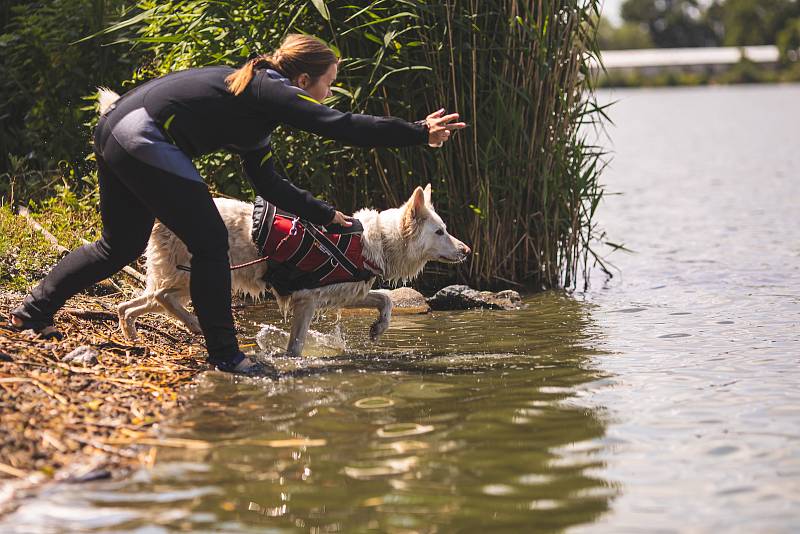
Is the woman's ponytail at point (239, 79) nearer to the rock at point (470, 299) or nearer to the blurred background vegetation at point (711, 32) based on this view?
the rock at point (470, 299)

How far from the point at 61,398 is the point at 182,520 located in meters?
1.54

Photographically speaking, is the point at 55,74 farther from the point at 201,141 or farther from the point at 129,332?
the point at 201,141

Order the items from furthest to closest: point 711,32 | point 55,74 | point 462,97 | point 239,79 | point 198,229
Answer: point 711,32 < point 55,74 < point 462,97 < point 198,229 < point 239,79

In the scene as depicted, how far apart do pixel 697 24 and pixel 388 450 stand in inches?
6772

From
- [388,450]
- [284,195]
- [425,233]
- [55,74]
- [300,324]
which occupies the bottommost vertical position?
[388,450]

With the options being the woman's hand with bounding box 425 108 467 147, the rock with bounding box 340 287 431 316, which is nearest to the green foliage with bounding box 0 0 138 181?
the rock with bounding box 340 287 431 316

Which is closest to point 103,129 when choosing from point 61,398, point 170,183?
point 170,183

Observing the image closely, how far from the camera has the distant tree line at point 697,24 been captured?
461 feet

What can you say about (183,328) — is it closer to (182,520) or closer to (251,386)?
(251,386)

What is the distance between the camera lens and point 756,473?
4695mm

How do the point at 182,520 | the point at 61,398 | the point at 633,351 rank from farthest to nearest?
the point at 633,351, the point at 61,398, the point at 182,520

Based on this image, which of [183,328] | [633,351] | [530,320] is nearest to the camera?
[633,351]

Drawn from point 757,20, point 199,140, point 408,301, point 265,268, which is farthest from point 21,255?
point 757,20

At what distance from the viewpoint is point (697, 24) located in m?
165
